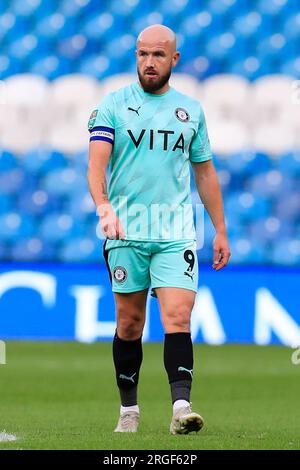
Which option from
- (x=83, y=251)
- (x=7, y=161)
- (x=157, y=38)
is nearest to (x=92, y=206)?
(x=83, y=251)

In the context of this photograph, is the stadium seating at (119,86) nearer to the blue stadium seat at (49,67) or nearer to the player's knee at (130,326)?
the blue stadium seat at (49,67)

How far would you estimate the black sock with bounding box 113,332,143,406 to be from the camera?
16.9 ft

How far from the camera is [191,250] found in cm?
505

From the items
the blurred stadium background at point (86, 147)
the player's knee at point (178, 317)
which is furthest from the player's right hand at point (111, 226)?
the blurred stadium background at point (86, 147)

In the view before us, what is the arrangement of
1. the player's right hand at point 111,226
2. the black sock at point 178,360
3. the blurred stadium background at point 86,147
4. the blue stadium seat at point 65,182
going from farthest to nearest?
the blue stadium seat at point 65,182 → the blurred stadium background at point 86,147 → the black sock at point 178,360 → the player's right hand at point 111,226

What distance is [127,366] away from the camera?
519cm

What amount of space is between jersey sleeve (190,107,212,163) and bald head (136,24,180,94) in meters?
0.28

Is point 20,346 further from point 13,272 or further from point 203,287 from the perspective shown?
point 203,287

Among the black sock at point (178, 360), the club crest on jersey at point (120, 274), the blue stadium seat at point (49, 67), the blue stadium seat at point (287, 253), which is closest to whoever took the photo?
the black sock at point (178, 360)

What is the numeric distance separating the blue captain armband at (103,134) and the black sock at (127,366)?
901 mm

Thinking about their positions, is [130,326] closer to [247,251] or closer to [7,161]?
[247,251]

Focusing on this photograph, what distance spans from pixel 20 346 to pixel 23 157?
2.89m

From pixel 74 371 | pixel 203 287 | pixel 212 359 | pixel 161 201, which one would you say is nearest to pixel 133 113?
pixel 161 201

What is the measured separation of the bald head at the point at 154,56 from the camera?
4934mm
